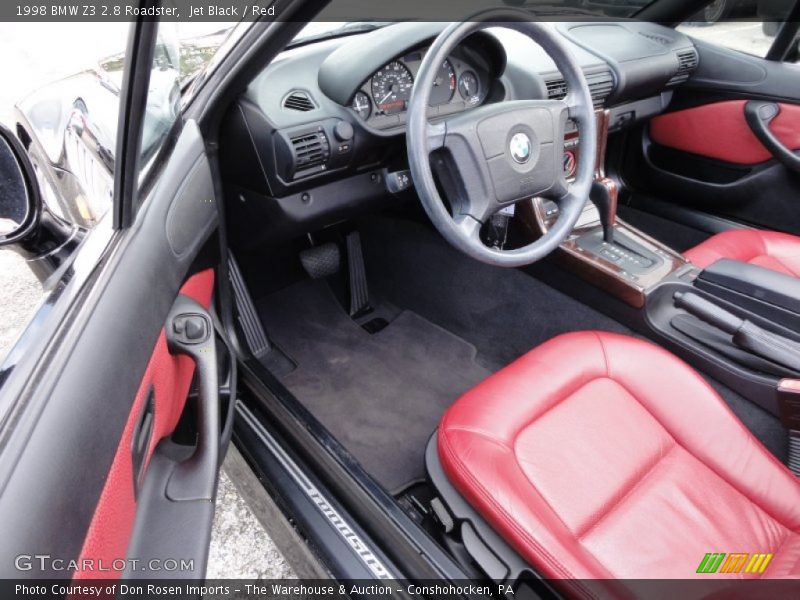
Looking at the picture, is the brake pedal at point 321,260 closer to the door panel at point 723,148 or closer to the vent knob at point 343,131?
the vent knob at point 343,131

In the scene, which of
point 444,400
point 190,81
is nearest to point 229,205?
point 190,81

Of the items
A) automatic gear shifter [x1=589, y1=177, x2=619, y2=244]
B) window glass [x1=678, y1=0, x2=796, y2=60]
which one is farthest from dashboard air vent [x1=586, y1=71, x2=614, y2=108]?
window glass [x1=678, y1=0, x2=796, y2=60]

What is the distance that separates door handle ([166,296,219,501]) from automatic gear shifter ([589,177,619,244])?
4.43ft

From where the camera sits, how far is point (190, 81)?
1196 mm

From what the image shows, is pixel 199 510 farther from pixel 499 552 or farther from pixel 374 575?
pixel 499 552

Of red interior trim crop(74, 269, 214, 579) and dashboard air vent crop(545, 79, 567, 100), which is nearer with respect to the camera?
red interior trim crop(74, 269, 214, 579)

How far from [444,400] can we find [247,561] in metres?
0.75

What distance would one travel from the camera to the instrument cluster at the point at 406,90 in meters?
1.49

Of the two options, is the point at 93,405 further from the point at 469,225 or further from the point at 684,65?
the point at 684,65

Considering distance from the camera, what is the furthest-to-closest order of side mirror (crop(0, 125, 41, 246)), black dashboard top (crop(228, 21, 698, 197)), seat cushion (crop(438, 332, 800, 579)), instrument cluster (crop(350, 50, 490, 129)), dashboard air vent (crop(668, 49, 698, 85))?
dashboard air vent (crop(668, 49, 698, 85))
instrument cluster (crop(350, 50, 490, 129))
black dashboard top (crop(228, 21, 698, 197))
seat cushion (crop(438, 332, 800, 579))
side mirror (crop(0, 125, 41, 246))

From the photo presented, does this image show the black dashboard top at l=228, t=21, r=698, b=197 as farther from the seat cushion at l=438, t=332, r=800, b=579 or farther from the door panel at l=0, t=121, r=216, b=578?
the seat cushion at l=438, t=332, r=800, b=579

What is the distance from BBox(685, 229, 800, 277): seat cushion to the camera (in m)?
1.67

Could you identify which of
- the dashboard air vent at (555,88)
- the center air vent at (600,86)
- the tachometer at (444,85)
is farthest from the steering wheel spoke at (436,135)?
the center air vent at (600,86)

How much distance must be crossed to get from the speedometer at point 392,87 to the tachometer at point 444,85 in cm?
7
